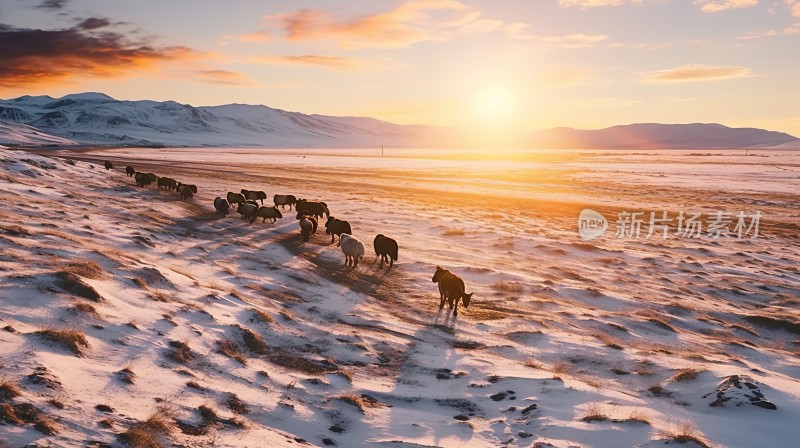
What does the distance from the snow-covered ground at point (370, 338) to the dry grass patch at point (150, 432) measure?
0.05 meters

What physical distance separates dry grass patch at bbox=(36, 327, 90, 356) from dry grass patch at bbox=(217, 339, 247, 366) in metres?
2.16

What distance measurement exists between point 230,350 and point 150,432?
3.49 meters

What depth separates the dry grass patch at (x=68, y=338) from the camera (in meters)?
7.42

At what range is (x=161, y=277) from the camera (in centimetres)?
1219

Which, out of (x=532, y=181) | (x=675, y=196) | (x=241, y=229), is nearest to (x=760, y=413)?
(x=241, y=229)

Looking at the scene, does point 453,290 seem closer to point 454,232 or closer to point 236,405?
point 236,405

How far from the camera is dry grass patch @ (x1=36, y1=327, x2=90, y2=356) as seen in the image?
742 cm

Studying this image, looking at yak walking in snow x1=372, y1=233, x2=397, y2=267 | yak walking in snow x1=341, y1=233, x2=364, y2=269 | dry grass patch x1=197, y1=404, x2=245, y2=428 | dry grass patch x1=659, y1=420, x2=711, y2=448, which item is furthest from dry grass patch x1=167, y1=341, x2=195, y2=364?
yak walking in snow x1=372, y1=233, x2=397, y2=267

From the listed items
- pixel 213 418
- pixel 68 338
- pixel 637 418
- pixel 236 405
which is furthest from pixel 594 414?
pixel 68 338

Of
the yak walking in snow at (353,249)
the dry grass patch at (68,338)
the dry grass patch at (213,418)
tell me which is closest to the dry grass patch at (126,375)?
the dry grass patch at (68,338)

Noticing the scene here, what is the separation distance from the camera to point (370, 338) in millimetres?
11398

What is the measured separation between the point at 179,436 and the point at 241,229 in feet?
58.6

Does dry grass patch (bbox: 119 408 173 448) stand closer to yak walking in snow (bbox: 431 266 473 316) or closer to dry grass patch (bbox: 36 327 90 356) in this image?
dry grass patch (bbox: 36 327 90 356)

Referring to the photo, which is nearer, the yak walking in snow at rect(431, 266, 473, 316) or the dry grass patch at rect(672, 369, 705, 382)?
the dry grass patch at rect(672, 369, 705, 382)
